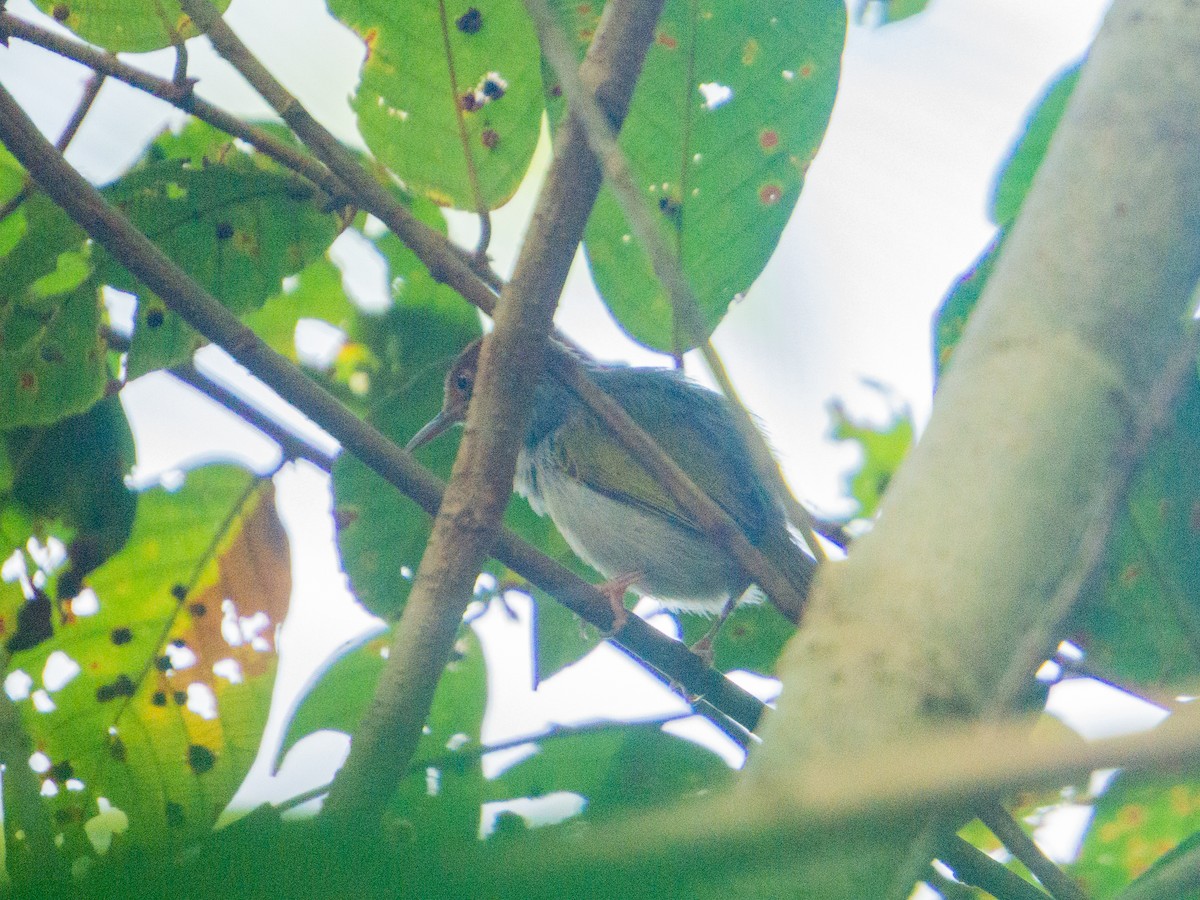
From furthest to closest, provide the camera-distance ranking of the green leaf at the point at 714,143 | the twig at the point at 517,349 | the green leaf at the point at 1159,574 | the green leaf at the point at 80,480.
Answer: the green leaf at the point at 80,480 → the green leaf at the point at 714,143 → the green leaf at the point at 1159,574 → the twig at the point at 517,349

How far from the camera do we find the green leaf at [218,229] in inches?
110

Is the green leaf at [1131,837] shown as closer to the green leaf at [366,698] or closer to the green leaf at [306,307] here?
the green leaf at [366,698]

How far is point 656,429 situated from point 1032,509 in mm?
3237

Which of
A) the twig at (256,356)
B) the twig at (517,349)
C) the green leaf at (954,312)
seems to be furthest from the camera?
the green leaf at (954,312)

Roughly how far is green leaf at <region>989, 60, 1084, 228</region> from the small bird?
4.05ft

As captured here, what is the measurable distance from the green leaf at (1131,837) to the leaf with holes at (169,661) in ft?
6.66

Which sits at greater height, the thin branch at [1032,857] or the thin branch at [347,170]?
the thin branch at [347,170]

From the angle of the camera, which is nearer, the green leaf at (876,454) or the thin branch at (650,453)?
the thin branch at (650,453)

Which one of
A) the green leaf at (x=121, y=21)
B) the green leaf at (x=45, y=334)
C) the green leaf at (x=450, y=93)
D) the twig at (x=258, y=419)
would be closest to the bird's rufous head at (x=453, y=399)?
the twig at (x=258, y=419)

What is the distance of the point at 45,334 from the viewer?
9.31 ft

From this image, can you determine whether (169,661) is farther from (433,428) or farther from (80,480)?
(433,428)

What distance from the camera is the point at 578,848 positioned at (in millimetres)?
756

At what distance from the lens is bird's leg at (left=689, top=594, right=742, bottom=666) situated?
3.37 meters

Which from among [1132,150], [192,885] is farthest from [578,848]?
[1132,150]
